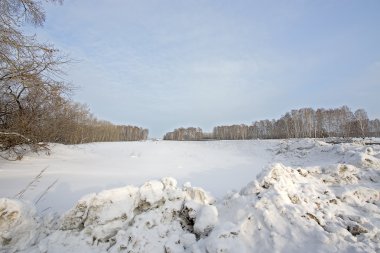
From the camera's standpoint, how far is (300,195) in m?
5.29

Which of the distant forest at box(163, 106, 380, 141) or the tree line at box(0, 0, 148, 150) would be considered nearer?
the tree line at box(0, 0, 148, 150)

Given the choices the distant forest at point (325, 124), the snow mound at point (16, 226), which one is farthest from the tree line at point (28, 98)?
the distant forest at point (325, 124)

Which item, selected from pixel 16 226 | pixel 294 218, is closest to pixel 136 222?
pixel 16 226

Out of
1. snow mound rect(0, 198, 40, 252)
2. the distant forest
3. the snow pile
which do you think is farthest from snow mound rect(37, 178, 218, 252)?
the distant forest

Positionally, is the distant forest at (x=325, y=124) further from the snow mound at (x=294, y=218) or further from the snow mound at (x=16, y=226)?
the snow mound at (x=16, y=226)

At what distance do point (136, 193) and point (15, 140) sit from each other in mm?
9385

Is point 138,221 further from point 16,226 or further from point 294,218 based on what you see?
point 294,218

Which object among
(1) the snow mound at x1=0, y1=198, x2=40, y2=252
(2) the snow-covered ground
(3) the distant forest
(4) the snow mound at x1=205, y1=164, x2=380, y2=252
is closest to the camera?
(4) the snow mound at x1=205, y1=164, x2=380, y2=252

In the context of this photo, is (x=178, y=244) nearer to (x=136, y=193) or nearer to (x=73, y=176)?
(x=136, y=193)

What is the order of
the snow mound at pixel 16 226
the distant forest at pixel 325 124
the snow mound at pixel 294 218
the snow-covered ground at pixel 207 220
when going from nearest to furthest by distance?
the snow mound at pixel 294 218, the snow-covered ground at pixel 207 220, the snow mound at pixel 16 226, the distant forest at pixel 325 124

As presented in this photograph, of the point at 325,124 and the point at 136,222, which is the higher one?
the point at 325,124

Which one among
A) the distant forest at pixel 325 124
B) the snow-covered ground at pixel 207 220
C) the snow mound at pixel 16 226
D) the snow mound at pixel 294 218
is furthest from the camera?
the distant forest at pixel 325 124

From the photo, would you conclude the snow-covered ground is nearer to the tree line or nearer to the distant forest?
the tree line

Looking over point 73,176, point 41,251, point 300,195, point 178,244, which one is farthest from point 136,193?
point 73,176
